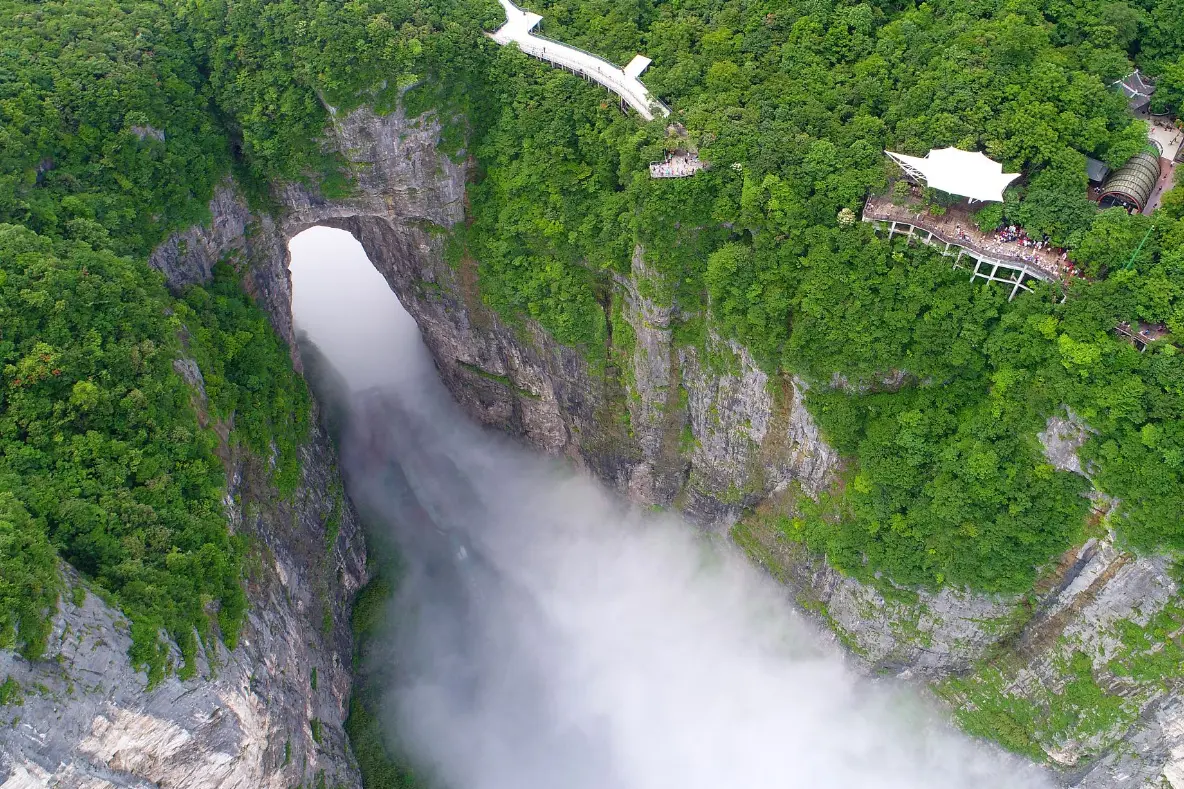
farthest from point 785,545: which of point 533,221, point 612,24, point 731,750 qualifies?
point 612,24

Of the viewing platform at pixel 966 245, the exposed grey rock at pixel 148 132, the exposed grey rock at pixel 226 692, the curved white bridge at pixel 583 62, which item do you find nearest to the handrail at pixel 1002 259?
the viewing platform at pixel 966 245

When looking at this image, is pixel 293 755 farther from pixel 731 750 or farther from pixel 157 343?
pixel 731 750

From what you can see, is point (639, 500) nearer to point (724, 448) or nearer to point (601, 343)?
point (724, 448)

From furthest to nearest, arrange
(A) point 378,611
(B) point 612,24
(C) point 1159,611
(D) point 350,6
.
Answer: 1. (A) point 378,611
2. (B) point 612,24
3. (D) point 350,6
4. (C) point 1159,611

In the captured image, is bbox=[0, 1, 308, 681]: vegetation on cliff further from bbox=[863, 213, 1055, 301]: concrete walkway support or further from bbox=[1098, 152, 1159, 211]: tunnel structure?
bbox=[1098, 152, 1159, 211]: tunnel structure

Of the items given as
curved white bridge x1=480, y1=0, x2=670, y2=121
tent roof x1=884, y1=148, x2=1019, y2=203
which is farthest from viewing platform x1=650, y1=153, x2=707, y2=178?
tent roof x1=884, y1=148, x2=1019, y2=203

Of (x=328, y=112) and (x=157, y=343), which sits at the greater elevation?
(x=328, y=112)
